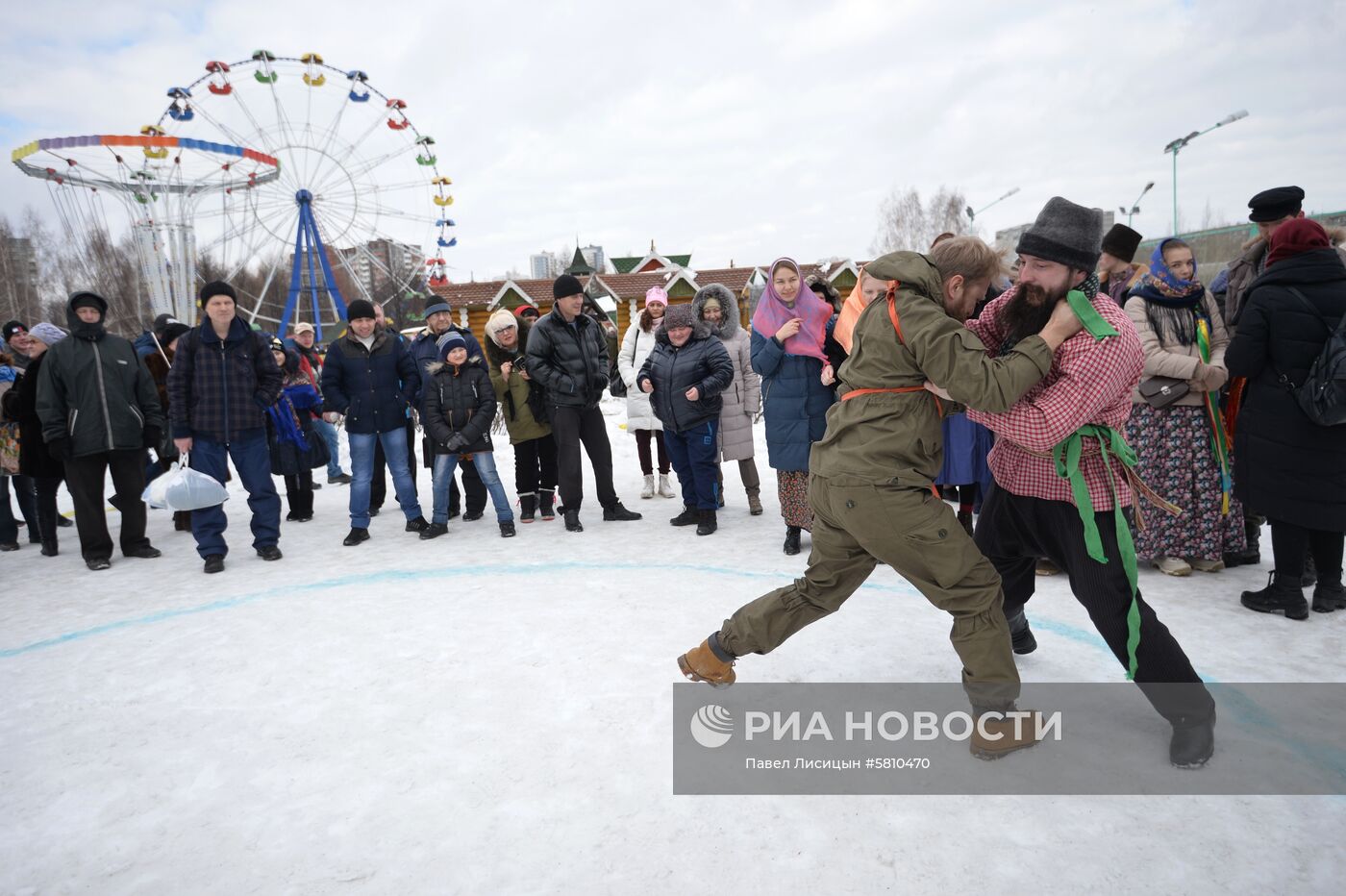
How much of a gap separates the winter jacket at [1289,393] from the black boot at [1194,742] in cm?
181

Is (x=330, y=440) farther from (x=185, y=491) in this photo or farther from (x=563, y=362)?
(x=563, y=362)

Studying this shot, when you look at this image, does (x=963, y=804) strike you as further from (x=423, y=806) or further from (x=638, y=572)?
(x=638, y=572)

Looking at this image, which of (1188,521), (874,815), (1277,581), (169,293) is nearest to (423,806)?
(874,815)

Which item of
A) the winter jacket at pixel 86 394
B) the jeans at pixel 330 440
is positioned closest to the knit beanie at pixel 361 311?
the winter jacket at pixel 86 394

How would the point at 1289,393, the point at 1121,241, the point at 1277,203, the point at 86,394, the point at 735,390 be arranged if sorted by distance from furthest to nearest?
the point at 735,390 < the point at 86,394 < the point at 1121,241 < the point at 1277,203 < the point at 1289,393

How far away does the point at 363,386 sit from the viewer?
20.8 feet

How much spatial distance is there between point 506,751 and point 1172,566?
3969 mm

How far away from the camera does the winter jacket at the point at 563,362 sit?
20.7 feet

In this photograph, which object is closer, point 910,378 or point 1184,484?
point 910,378

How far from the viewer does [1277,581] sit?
379 centimetres

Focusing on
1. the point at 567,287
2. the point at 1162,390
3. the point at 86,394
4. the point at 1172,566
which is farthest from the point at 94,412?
the point at 1172,566

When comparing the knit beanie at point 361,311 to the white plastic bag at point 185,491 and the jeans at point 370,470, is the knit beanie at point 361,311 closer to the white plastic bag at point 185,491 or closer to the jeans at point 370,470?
the jeans at point 370,470

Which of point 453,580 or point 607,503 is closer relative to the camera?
point 453,580

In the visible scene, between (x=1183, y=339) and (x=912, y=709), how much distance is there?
287 centimetres
